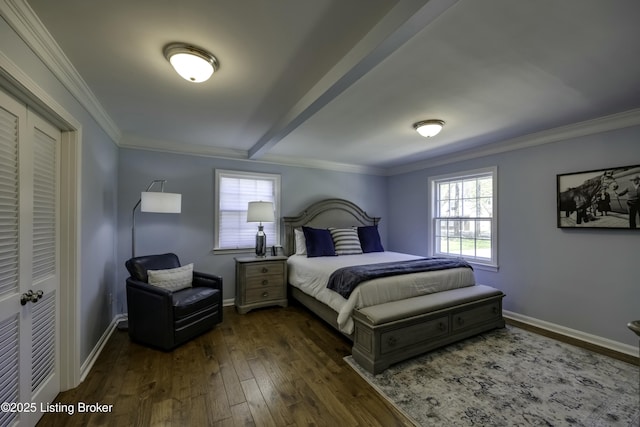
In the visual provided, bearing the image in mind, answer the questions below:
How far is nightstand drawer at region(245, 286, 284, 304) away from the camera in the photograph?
371cm

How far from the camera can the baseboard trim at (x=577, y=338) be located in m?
2.57

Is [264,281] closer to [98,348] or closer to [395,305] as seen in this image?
[98,348]

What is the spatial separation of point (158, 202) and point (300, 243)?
2.09 metres

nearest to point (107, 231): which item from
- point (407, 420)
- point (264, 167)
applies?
point (264, 167)

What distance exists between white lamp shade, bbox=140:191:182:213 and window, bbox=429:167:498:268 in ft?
13.2

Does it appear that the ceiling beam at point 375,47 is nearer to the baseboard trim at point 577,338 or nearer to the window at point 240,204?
the window at point 240,204

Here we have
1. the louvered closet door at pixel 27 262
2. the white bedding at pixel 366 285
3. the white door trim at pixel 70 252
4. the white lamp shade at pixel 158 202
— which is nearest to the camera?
the louvered closet door at pixel 27 262

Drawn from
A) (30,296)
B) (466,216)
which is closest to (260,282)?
(30,296)

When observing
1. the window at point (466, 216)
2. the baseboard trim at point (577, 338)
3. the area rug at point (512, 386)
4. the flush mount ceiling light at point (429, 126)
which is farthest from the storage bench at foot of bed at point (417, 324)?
the flush mount ceiling light at point (429, 126)

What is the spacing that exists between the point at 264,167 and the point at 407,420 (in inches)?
146

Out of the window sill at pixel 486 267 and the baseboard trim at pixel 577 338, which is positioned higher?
the window sill at pixel 486 267

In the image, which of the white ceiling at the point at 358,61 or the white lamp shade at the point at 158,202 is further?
the white lamp shade at the point at 158,202

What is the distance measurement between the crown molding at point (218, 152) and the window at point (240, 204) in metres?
0.26

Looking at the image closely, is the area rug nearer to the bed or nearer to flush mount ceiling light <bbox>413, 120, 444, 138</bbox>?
the bed
